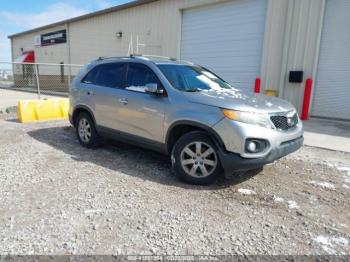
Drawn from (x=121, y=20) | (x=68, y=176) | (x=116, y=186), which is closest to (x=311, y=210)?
(x=116, y=186)

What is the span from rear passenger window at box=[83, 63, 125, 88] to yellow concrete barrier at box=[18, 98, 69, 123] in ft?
12.0

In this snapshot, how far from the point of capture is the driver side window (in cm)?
461

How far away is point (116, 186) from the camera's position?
3.97 metres

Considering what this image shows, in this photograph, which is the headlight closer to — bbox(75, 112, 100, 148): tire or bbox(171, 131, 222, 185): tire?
bbox(171, 131, 222, 185): tire

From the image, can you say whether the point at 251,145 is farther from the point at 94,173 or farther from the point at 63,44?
the point at 63,44

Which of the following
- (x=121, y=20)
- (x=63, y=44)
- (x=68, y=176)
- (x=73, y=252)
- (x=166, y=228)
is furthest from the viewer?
(x=63, y=44)

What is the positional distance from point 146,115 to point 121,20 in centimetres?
1331

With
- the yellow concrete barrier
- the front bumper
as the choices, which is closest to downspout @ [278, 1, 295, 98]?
the front bumper

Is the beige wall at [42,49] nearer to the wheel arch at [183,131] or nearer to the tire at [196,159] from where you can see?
the wheel arch at [183,131]

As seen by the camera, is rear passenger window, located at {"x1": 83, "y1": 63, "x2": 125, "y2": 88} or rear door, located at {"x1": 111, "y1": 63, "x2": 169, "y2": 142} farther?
rear passenger window, located at {"x1": 83, "y1": 63, "x2": 125, "y2": 88}

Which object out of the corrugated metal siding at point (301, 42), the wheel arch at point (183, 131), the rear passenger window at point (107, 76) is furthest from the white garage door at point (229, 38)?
the wheel arch at point (183, 131)

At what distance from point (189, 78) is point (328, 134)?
4604 mm

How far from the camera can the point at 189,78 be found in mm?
4691

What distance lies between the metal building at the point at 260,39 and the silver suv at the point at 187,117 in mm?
5668
